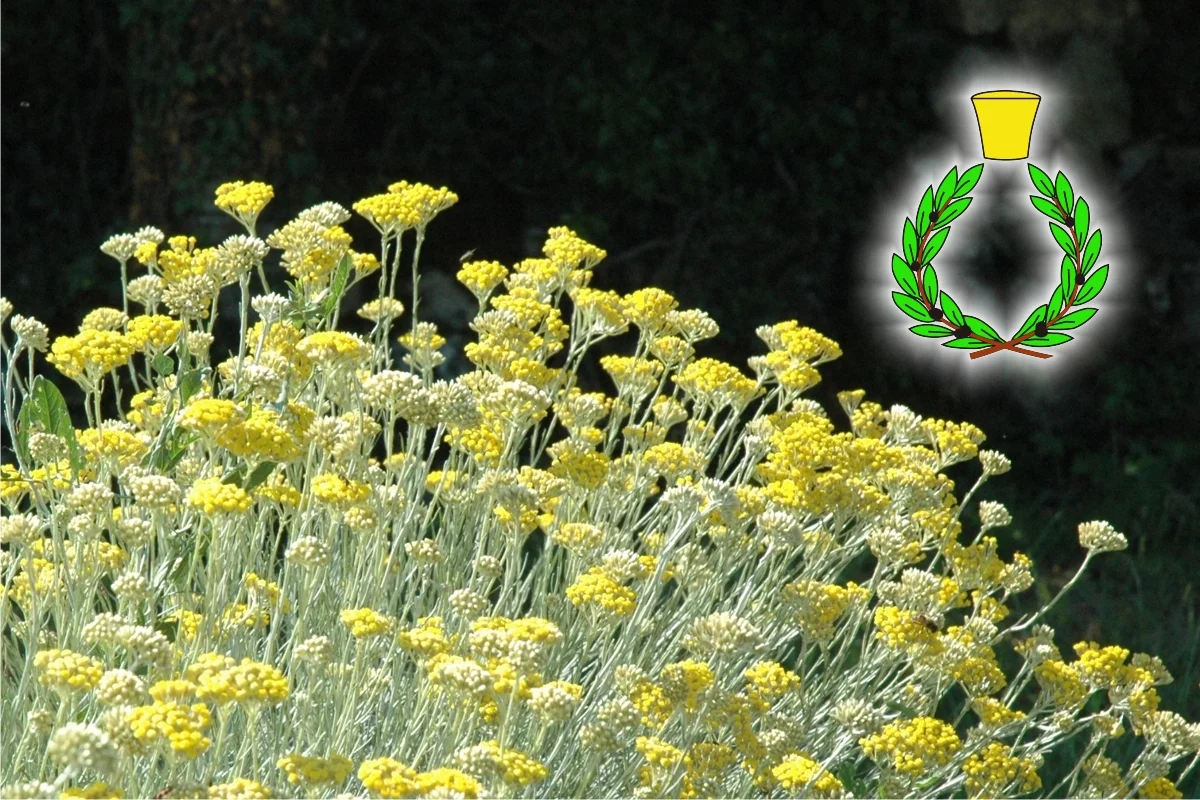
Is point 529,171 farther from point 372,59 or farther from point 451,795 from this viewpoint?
point 451,795

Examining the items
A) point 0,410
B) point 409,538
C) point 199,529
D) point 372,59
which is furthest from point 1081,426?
point 199,529

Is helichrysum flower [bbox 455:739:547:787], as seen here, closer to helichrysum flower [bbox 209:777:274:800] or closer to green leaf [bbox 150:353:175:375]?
helichrysum flower [bbox 209:777:274:800]

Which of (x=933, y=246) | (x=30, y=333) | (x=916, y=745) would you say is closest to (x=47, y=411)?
(x=30, y=333)

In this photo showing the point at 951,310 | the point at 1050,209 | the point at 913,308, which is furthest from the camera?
the point at 1050,209

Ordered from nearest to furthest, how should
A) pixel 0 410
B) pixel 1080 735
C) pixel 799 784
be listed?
pixel 799 784
pixel 0 410
pixel 1080 735

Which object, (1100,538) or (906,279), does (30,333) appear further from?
(906,279)

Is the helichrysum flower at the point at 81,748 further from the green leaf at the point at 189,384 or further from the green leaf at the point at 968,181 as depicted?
the green leaf at the point at 968,181

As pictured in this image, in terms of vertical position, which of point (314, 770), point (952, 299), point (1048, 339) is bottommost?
point (314, 770)
